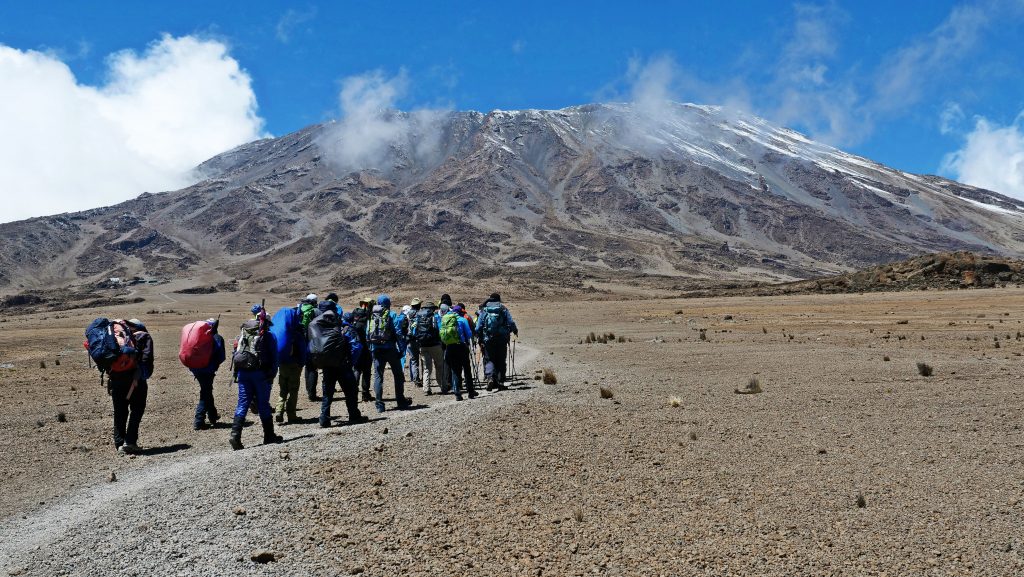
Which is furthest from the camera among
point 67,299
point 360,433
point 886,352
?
point 67,299

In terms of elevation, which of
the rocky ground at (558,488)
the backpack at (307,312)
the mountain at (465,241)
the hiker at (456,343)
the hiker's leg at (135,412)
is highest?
the mountain at (465,241)

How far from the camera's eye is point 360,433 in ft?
29.6

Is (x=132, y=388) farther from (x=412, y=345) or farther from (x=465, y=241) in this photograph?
(x=465, y=241)

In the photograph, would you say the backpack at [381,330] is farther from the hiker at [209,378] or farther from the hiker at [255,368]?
the hiker at [255,368]

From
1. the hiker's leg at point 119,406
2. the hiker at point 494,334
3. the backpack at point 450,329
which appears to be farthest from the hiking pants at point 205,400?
the hiker at point 494,334

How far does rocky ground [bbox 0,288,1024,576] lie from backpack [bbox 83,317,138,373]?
3.82 feet

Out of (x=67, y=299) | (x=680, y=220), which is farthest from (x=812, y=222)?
(x=67, y=299)

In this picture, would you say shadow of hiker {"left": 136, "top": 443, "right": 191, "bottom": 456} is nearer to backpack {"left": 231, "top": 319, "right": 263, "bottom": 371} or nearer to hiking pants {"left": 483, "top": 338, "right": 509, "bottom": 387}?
backpack {"left": 231, "top": 319, "right": 263, "bottom": 371}

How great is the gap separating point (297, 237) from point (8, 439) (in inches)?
6589

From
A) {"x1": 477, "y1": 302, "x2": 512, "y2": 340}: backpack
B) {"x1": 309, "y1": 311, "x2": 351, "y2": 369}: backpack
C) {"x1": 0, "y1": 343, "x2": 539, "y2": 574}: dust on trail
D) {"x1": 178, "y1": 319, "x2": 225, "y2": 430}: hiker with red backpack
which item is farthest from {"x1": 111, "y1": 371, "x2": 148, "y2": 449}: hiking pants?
{"x1": 477, "y1": 302, "x2": 512, "y2": 340}: backpack

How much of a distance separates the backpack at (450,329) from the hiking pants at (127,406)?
4751 millimetres

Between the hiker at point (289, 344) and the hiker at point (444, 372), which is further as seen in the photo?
the hiker at point (444, 372)

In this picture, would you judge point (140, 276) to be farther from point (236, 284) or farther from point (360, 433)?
point (360, 433)

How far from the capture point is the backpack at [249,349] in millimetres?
8648
